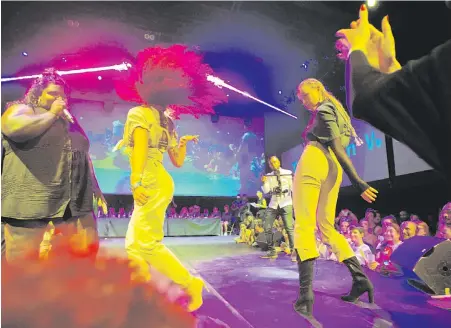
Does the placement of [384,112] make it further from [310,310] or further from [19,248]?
[19,248]

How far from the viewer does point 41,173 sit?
2191mm

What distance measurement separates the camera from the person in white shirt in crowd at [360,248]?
2482 mm

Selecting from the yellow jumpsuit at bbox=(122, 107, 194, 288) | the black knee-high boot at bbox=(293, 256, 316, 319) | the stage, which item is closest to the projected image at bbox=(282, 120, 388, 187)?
the black knee-high boot at bbox=(293, 256, 316, 319)

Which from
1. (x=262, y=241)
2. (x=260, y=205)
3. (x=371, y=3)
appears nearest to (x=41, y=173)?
(x=260, y=205)

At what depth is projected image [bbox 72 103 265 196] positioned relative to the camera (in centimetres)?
230

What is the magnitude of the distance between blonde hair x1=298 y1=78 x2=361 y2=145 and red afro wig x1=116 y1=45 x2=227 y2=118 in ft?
1.90

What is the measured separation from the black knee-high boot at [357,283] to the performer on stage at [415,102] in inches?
53.3

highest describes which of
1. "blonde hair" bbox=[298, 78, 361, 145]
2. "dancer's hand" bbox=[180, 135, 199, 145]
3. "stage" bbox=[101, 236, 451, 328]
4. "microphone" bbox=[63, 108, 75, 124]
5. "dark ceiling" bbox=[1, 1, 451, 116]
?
"dark ceiling" bbox=[1, 1, 451, 116]

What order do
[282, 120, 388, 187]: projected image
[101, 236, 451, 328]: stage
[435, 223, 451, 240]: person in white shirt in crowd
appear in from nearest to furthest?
[101, 236, 451, 328]: stage → [282, 120, 388, 187]: projected image → [435, 223, 451, 240]: person in white shirt in crowd

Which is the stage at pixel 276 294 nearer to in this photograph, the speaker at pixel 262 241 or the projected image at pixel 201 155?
the speaker at pixel 262 241

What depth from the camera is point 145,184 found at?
6.80 feet

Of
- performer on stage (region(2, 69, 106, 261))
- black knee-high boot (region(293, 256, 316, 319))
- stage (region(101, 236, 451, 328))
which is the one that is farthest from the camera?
performer on stage (region(2, 69, 106, 261))

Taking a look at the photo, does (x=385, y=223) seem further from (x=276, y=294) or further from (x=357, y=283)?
(x=276, y=294)

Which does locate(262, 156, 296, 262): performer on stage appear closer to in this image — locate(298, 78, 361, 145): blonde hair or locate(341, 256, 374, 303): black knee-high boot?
locate(341, 256, 374, 303): black knee-high boot
